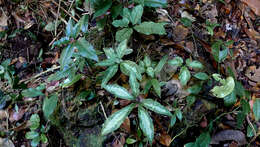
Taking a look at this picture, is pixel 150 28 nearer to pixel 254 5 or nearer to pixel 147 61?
pixel 147 61

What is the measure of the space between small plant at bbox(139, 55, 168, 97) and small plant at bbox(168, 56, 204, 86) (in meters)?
0.06

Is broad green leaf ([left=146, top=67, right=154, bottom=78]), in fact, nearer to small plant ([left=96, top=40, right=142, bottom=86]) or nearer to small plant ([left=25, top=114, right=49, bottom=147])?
small plant ([left=96, top=40, right=142, bottom=86])

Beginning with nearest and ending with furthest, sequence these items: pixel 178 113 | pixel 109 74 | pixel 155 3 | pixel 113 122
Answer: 1. pixel 113 122
2. pixel 109 74
3. pixel 178 113
4. pixel 155 3

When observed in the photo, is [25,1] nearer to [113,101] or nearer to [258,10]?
[113,101]

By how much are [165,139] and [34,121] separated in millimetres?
849

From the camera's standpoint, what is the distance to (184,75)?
1153 mm

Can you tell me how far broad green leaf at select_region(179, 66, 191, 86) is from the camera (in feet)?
3.77

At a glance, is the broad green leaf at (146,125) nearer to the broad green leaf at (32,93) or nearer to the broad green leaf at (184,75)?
the broad green leaf at (184,75)

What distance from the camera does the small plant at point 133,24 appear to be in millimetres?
1164

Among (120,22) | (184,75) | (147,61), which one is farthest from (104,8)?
(184,75)

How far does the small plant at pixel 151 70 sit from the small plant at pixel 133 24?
164 millimetres

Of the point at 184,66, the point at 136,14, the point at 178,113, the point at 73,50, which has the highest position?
the point at 136,14

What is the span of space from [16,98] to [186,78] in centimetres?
115

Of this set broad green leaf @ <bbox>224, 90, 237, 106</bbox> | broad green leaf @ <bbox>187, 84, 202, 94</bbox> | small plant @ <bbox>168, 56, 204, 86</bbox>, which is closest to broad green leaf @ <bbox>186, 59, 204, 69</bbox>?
small plant @ <bbox>168, 56, 204, 86</bbox>
